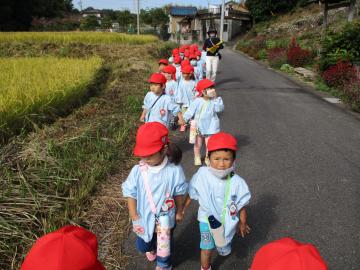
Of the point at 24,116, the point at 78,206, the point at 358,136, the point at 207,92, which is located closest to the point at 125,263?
the point at 78,206

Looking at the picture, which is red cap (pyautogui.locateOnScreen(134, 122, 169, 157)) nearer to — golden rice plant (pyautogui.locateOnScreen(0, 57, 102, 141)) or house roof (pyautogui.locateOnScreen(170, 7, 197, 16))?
golden rice plant (pyautogui.locateOnScreen(0, 57, 102, 141))

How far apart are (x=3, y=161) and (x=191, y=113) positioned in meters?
2.43

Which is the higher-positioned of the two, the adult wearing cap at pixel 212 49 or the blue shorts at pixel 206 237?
the adult wearing cap at pixel 212 49

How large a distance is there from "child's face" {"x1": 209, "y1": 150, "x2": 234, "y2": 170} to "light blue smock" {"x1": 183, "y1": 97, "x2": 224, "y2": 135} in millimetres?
2164

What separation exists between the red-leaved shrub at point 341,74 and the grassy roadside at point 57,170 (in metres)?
6.75

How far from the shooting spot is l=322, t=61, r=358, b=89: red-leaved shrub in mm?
9731

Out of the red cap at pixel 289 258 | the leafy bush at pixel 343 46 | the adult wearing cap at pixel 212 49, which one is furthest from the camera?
the leafy bush at pixel 343 46

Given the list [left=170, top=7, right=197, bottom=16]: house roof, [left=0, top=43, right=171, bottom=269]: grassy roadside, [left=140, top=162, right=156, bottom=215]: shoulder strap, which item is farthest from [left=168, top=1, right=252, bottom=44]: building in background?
[left=140, top=162, right=156, bottom=215]: shoulder strap

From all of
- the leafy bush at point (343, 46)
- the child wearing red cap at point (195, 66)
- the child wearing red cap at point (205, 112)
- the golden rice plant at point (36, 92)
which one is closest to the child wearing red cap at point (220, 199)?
the child wearing red cap at point (205, 112)

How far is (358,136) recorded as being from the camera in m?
6.25

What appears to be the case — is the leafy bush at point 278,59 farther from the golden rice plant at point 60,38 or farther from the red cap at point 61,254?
the red cap at point 61,254

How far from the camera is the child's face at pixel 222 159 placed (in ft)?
8.10

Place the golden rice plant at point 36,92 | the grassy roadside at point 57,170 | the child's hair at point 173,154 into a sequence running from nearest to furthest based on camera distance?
the child's hair at point 173,154, the grassy roadside at point 57,170, the golden rice plant at point 36,92

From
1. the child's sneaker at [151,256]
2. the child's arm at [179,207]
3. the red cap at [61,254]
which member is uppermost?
the red cap at [61,254]
